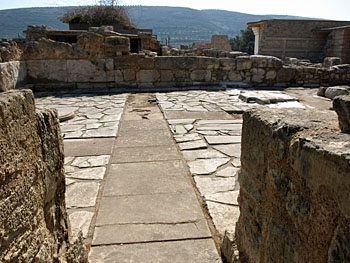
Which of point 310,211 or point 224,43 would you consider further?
point 224,43

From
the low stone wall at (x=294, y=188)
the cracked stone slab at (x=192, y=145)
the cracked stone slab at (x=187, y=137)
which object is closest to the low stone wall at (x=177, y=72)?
the cracked stone slab at (x=187, y=137)

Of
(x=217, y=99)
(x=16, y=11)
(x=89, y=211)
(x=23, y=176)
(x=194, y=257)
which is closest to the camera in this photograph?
(x=23, y=176)

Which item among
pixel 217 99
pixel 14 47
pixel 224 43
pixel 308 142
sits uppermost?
pixel 224 43

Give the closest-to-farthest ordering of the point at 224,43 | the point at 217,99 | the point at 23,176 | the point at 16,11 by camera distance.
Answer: the point at 23,176 < the point at 217,99 < the point at 224,43 < the point at 16,11

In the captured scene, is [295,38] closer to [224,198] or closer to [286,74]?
[286,74]

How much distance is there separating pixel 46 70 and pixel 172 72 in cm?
378

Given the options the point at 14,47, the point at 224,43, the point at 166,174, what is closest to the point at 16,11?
the point at 224,43

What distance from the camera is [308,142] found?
1.24 m

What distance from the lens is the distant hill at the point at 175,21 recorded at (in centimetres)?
8962

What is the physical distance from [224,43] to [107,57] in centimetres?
1928

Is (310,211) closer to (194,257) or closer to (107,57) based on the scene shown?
(194,257)

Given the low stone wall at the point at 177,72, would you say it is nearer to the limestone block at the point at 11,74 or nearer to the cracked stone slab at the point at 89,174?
the limestone block at the point at 11,74

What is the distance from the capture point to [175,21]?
14462 cm

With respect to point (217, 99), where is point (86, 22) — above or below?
above
